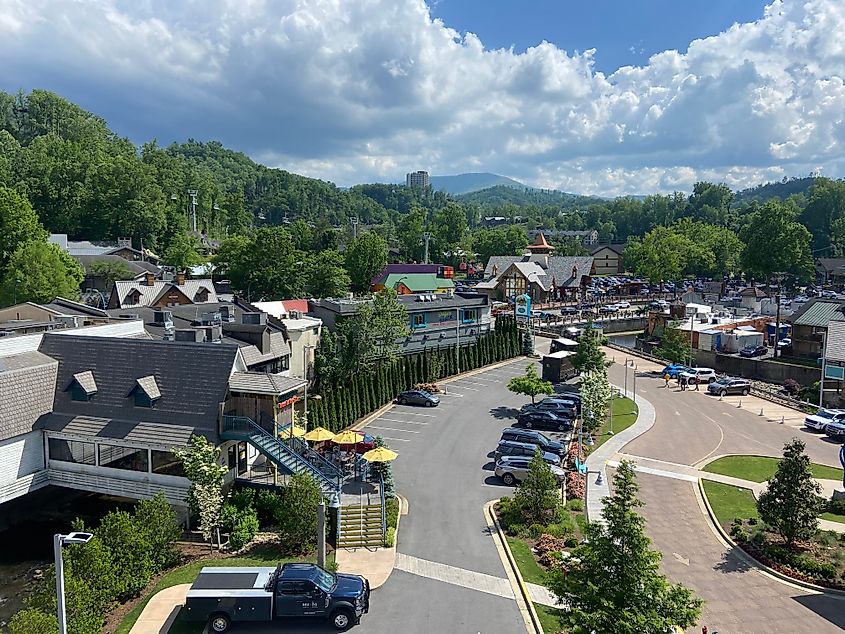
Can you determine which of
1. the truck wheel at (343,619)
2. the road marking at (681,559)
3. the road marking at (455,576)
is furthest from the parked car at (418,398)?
the truck wheel at (343,619)

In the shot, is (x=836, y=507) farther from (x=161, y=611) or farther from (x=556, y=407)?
(x=161, y=611)

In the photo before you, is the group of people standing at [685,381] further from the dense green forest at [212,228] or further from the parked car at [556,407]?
the dense green forest at [212,228]

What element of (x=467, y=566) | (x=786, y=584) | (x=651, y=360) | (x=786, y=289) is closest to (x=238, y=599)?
(x=467, y=566)

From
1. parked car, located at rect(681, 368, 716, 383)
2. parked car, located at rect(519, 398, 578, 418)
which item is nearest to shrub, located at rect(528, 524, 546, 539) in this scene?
parked car, located at rect(519, 398, 578, 418)

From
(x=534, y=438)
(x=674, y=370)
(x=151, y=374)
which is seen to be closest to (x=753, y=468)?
(x=534, y=438)

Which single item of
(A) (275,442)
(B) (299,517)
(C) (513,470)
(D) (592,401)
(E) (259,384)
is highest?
(E) (259,384)

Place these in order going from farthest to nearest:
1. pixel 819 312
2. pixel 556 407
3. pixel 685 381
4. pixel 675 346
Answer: pixel 675 346 → pixel 819 312 → pixel 685 381 → pixel 556 407

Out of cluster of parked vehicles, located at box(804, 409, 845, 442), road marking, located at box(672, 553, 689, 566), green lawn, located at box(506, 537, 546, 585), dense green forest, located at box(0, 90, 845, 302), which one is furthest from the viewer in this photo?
dense green forest, located at box(0, 90, 845, 302)

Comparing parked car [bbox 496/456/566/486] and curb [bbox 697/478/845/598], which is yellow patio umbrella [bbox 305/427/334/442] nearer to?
parked car [bbox 496/456/566/486]
